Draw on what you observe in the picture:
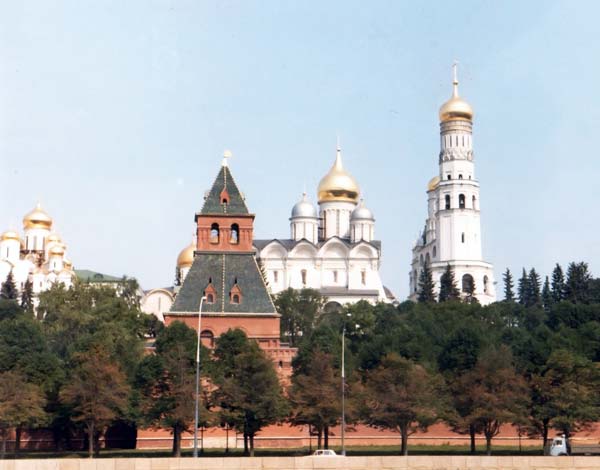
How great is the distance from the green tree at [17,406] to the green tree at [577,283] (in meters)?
62.5

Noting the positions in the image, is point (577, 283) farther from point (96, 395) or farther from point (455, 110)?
point (96, 395)

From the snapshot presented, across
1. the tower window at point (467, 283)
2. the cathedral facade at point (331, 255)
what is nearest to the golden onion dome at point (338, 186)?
the cathedral facade at point (331, 255)

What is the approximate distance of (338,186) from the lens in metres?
138

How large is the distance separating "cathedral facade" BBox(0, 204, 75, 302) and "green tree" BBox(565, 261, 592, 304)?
52819 millimetres

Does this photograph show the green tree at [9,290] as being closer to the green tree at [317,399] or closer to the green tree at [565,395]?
the green tree at [317,399]

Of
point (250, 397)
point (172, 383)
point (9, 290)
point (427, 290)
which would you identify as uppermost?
point (427, 290)

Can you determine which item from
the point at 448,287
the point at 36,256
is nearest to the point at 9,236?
the point at 36,256

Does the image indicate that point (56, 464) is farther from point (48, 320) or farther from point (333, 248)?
point (333, 248)

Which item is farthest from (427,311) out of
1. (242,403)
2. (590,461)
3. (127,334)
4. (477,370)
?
(590,461)

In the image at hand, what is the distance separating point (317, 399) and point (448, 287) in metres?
63.9

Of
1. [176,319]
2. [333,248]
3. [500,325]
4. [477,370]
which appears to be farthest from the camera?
[333,248]

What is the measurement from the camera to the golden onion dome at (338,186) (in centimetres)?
13838

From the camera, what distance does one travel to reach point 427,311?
98.2 metres

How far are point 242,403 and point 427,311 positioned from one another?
134 feet
